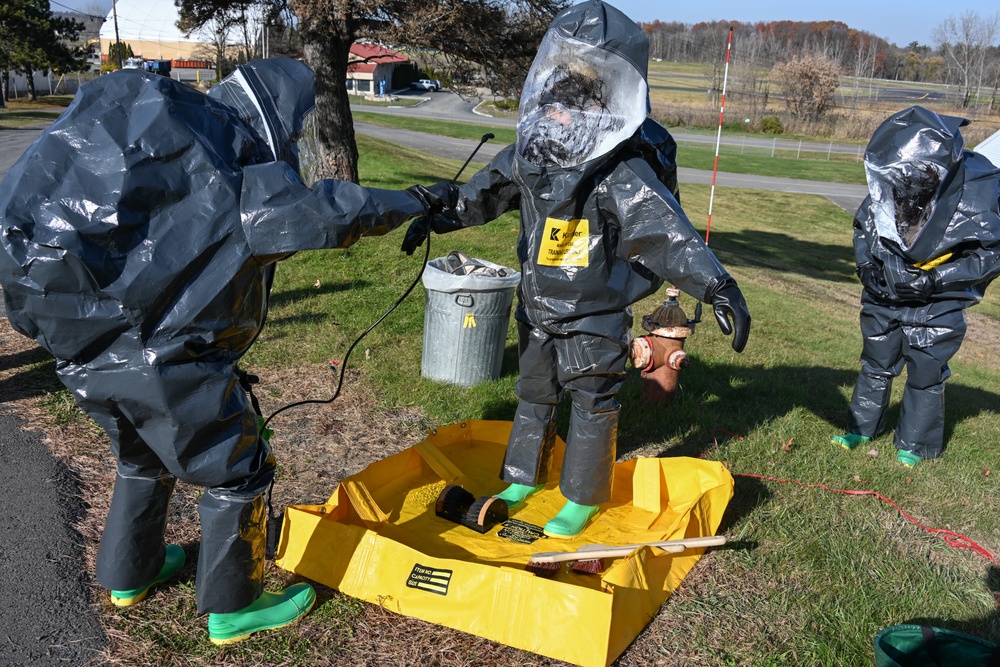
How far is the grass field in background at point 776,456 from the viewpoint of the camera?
3285 millimetres

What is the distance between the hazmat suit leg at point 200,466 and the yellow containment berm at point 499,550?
44 cm

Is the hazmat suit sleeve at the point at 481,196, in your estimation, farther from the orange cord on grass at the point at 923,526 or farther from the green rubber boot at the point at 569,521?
the orange cord on grass at the point at 923,526

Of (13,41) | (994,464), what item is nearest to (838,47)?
(13,41)

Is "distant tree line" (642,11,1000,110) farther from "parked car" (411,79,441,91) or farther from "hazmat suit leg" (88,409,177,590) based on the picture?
"hazmat suit leg" (88,409,177,590)

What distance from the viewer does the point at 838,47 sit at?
65375mm

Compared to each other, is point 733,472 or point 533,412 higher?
point 533,412

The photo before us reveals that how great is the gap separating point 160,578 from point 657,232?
8.14 feet

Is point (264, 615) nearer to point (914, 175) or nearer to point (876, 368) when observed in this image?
point (876, 368)

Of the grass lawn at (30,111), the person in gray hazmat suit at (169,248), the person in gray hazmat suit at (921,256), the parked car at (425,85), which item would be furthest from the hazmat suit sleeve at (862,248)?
the parked car at (425,85)

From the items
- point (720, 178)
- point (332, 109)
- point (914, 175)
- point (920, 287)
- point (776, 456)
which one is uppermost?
point (332, 109)

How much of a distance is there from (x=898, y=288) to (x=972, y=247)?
18.2 inches

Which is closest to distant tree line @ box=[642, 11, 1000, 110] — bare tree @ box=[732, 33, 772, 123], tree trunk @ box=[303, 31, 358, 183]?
bare tree @ box=[732, 33, 772, 123]

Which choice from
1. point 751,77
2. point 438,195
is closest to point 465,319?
point 438,195

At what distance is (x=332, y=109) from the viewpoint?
9.75m
